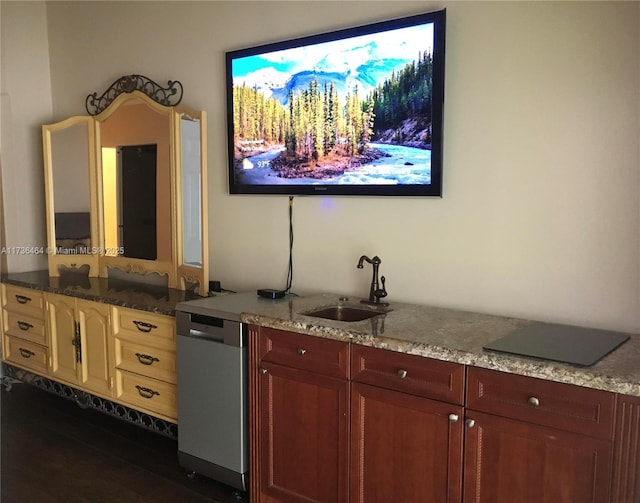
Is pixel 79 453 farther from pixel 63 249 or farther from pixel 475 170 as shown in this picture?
pixel 475 170

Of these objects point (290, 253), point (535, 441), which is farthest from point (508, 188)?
point (290, 253)

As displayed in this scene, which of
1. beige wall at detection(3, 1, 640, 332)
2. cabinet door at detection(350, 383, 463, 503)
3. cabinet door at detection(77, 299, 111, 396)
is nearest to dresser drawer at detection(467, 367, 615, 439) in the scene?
cabinet door at detection(350, 383, 463, 503)

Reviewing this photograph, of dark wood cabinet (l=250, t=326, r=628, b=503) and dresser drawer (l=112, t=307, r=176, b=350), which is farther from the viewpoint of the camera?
dresser drawer (l=112, t=307, r=176, b=350)

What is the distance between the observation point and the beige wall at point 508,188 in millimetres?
2162

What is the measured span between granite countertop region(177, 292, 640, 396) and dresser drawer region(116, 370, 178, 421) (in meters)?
0.52

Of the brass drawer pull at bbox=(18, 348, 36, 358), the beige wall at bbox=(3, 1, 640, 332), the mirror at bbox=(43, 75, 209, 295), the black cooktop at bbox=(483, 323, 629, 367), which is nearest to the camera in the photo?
the black cooktop at bbox=(483, 323, 629, 367)

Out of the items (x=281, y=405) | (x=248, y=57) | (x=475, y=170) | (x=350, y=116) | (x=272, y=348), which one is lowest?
(x=281, y=405)

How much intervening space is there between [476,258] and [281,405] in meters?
1.01

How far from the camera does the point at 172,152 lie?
334cm

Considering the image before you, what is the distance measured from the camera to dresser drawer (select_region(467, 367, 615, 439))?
1661mm

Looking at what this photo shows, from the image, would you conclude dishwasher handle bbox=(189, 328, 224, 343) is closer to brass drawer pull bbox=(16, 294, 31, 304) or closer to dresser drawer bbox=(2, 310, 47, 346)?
dresser drawer bbox=(2, 310, 47, 346)

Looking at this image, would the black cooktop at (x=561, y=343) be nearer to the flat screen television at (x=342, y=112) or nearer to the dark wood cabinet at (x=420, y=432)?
the dark wood cabinet at (x=420, y=432)

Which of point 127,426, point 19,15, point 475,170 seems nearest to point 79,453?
point 127,426

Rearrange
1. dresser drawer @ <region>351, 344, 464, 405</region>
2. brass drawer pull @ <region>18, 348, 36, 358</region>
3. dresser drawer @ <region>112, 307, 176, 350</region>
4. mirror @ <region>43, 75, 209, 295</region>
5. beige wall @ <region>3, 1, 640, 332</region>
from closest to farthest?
dresser drawer @ <region>351, 344, 464, 405</region> → beige wall @ <region>3, 1, 640, 332</region> → dresser drawer @ <region>112, 307, 176, 350</region> → mirror @ <region>43, 75, 209, 295</region> → brass drawer pull @ <region>18, 348, 36, 358</region>
